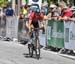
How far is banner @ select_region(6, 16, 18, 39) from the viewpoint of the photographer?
930 inches

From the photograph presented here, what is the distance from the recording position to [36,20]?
15672mm

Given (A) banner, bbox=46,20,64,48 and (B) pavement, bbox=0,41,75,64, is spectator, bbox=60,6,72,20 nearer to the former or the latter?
(A) banner, bbox=46,20,64,48

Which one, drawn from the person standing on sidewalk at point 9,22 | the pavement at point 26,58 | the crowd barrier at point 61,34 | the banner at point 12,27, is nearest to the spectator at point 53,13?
the crowd barrier at point 61,34

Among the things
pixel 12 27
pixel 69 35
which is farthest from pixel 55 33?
pixel 12 27

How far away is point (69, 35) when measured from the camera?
56.3 feet

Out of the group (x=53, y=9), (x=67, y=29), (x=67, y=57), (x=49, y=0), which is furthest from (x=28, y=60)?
(x=49, y=0)

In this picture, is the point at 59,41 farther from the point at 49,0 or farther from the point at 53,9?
the point at 49,0

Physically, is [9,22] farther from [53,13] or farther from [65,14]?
[65,14]

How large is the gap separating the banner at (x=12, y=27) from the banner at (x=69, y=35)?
6497 millimetres

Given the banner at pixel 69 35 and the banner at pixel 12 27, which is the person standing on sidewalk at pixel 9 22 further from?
the banner at pixel 69 35

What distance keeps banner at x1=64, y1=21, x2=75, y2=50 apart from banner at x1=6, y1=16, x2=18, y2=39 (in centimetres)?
650

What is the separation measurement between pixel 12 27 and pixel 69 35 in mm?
7312

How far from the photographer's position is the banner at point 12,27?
2362cm

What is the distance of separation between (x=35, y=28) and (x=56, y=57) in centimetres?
166
